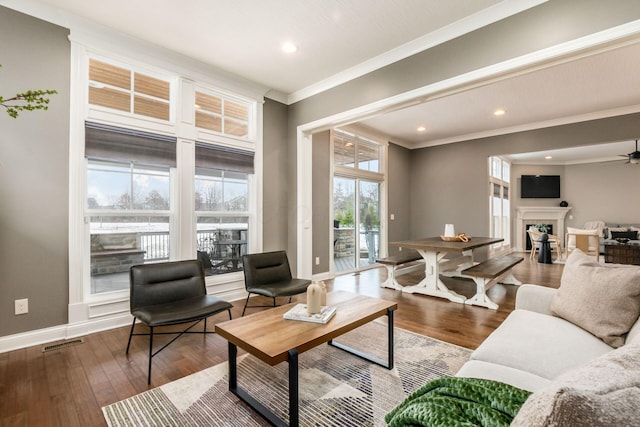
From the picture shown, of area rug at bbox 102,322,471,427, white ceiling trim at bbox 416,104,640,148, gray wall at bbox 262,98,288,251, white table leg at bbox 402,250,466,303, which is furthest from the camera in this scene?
white ceiling trim at bbox 416,104,640,148

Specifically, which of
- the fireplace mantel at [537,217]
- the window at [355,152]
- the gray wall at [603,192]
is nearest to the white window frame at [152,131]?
the window at [355,152]

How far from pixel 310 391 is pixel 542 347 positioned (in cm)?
131

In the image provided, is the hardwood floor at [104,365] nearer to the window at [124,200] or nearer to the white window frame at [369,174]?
the window at [124,200]

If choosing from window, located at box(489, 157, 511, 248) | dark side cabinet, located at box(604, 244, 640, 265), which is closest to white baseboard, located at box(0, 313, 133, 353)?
window, located at box(489, 157, 511, 248)

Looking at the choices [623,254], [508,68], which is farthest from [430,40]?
[623,254]

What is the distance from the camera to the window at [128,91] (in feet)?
9.80

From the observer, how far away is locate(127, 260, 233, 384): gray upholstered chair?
89.4 inches

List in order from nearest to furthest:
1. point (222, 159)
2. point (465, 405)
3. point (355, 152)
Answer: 1. point (465, 405)
2. point (222, 159)
3. point (355, 152)

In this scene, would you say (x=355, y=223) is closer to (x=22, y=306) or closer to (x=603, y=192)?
(x=22, y=306)

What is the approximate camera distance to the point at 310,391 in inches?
74.2

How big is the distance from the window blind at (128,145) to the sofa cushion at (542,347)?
11.1ft

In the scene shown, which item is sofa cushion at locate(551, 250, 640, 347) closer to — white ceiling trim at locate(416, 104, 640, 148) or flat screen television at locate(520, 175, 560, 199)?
white ceiling trim at locate(416, 104, 640, 148)

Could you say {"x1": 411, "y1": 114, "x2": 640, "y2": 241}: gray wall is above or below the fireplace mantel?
above

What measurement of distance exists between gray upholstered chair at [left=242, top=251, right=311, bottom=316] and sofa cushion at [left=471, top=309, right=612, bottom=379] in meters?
1.92
